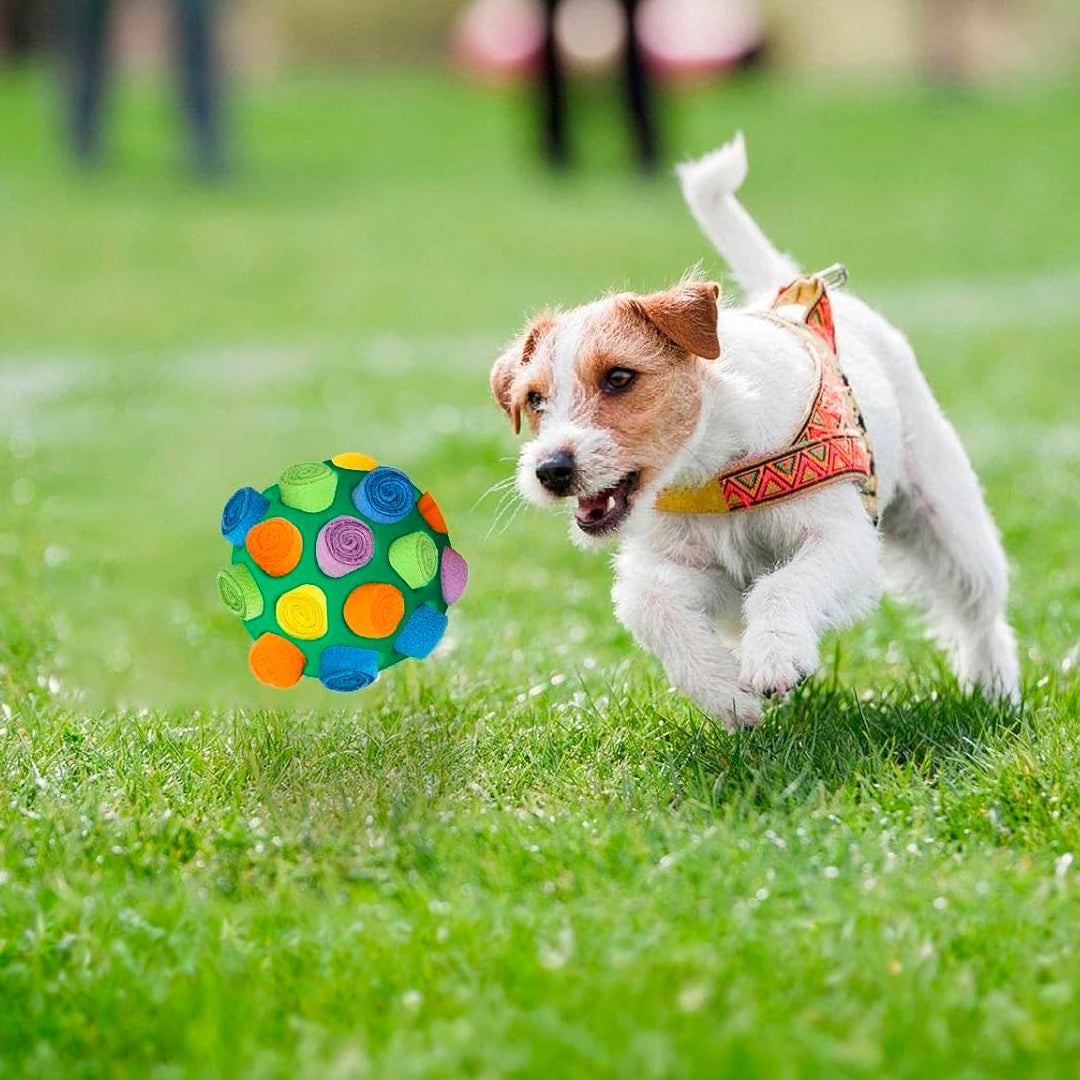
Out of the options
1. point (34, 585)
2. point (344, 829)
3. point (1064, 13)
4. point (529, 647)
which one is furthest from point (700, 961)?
point (1064, 13)

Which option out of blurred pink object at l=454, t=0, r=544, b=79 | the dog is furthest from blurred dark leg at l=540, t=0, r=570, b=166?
the dog

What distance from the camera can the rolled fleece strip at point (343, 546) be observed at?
14.2ft

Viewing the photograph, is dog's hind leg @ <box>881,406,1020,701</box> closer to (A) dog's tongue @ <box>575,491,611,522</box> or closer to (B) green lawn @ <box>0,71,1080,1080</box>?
(B) green lawn @ <box>0,71,1080,1080</box>

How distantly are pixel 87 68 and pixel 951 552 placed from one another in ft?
70.7

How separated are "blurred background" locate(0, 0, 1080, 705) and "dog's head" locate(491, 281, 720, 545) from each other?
61 cm

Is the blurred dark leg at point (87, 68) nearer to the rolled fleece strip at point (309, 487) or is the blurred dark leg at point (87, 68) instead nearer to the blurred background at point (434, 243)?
the blurred background at point (434, 243)

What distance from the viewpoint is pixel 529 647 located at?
18.1ft

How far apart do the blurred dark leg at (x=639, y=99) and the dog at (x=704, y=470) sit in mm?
17915

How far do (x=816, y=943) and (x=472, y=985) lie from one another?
630 mm

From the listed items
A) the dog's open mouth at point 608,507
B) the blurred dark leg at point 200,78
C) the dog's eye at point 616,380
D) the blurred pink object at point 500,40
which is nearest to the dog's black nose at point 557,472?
the dog's open mouth at point 608,507

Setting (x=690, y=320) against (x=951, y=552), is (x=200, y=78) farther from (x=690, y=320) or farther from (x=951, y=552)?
(x=690, y=320)

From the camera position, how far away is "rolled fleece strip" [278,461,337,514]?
14.2 feet

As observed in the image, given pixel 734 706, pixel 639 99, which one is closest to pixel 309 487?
pixel 734 706

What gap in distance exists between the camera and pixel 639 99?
893 inches
